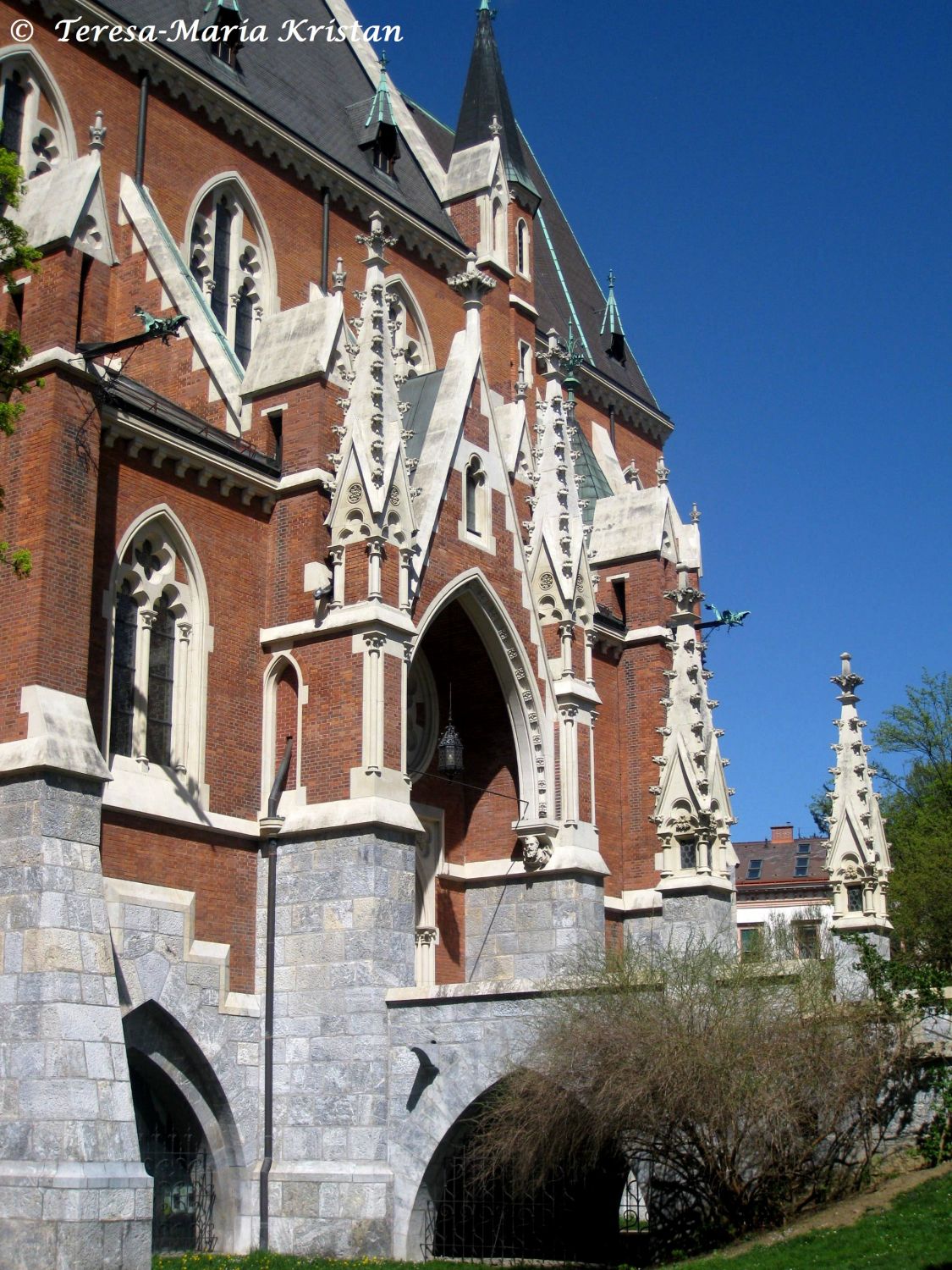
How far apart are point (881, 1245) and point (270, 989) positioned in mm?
8675

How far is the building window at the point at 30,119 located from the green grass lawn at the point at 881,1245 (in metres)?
15.3

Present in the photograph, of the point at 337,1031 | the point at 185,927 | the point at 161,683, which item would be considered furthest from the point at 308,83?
the point at 337,1031

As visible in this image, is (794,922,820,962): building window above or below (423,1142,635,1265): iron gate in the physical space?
above

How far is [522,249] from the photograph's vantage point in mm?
33812

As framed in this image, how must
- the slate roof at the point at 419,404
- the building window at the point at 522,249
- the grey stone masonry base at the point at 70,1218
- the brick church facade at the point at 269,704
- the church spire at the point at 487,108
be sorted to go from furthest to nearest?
the church spire at the point at 487,108 → the building window at the point at 522,249 → the slate roof at the point at 419,404 → the brick church facade at the point at 269,704 → the grey stone masonry base at the point at 70,1218

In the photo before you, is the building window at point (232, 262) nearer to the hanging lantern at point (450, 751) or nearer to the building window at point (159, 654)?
the building window at point (159, 654)

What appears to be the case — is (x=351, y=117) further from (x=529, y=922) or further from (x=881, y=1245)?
(x=881, y=1245)

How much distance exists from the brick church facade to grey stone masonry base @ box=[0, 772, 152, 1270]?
0.04 metres

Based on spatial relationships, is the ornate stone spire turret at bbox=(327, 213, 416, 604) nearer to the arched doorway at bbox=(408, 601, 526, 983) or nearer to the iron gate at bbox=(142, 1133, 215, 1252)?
the arched doorway at bbox=(408, 601, 526, 983)

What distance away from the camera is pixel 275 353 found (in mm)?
23891

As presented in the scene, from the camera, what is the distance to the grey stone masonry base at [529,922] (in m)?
24.8

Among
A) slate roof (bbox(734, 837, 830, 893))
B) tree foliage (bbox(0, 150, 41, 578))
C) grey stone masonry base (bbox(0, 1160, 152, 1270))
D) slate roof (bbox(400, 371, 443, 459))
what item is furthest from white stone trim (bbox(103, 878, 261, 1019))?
slate roof (bbox(734, 837, 830, 893))

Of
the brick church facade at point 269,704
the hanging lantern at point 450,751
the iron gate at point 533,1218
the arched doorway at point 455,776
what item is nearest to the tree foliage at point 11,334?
the brick church facade at point 269,704

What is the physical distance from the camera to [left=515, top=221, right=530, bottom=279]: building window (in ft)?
110
